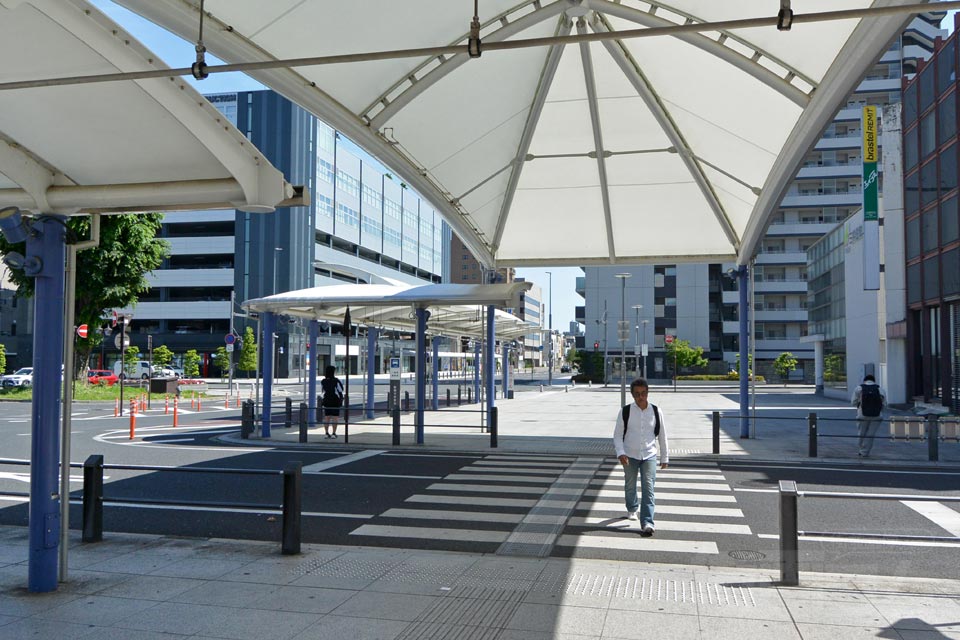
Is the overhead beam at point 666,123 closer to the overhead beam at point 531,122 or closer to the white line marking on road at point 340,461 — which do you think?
the overhead beam at point 531,122

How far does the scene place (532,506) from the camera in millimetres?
11172

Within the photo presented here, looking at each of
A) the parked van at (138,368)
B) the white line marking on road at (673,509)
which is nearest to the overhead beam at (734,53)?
the white line marking on road at (673,509)

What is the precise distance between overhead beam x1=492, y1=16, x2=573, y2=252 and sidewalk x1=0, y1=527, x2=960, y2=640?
991 centimetres

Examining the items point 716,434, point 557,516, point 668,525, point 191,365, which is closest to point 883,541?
point 668,525

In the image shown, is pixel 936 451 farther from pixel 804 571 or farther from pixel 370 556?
pixel 370 556

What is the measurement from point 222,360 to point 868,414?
6291cm

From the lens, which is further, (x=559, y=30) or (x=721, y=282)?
(x=721, y=282)

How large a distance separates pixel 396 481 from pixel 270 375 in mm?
8353

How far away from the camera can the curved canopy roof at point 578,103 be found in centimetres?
1164

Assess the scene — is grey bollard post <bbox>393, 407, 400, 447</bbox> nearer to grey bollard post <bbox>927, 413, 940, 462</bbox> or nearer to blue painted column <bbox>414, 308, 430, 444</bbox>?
blue painted column <bbox>414, 308, 430, 444</bbox>

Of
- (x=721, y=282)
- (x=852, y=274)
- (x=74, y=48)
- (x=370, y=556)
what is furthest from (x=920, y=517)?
(x=721, y=282)

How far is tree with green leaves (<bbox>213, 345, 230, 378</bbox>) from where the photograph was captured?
7012 cm

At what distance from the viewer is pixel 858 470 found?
1529 centimetres

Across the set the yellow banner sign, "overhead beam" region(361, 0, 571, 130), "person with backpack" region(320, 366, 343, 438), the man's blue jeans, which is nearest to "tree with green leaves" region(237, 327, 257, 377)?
"person with backpack" region(320, 366, 343, 438)
